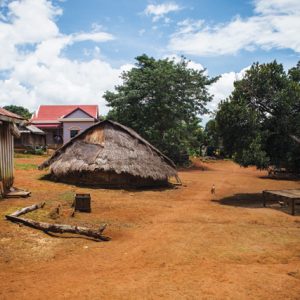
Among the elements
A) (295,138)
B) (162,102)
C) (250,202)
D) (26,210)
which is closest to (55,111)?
(162,102)

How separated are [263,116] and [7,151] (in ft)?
33.2

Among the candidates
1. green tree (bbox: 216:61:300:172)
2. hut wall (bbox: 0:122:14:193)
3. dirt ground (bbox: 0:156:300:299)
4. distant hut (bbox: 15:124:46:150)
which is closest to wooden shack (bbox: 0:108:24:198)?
hut wall (bbox: 0:122:14:193)

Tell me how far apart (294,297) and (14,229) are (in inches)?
247

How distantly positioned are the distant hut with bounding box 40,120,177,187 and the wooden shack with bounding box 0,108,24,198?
4.48 m

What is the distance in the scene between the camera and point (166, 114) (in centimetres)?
3059

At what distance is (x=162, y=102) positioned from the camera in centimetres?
2988

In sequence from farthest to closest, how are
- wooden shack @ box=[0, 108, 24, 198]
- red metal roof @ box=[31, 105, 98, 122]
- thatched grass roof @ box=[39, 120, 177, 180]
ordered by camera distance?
red metal roof @ box=[31, 105, 98, 122] → thatched grass roof @ box=[39, 120, 177, 180] → wooden shack @ box=[0, 108, 24, 198]

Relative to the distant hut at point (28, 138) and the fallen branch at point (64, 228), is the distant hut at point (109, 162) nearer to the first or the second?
the fallen branch at point (64, 228)

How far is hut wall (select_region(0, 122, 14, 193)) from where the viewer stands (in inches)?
490

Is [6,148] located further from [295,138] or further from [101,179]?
[295,138]

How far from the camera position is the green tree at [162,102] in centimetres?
2995

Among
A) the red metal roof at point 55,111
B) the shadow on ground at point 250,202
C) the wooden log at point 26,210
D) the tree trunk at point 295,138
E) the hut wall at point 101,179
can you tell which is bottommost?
the shadow on ground at point 250,202

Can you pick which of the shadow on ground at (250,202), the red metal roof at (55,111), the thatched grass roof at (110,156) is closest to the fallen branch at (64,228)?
the shadow on ground at (250,202)

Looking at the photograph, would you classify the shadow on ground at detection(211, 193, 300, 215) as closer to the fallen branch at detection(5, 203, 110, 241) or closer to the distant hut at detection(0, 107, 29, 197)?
the fallen branch at detection(5, 203, 110, 241)
